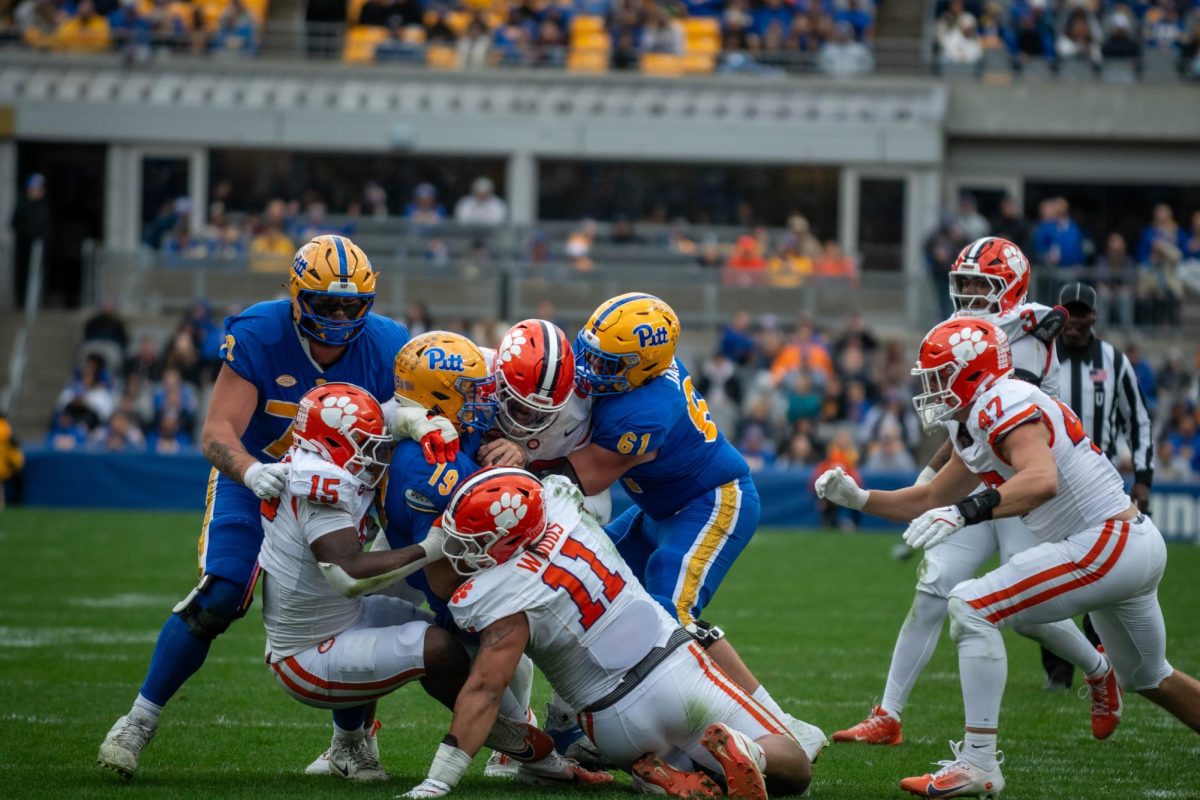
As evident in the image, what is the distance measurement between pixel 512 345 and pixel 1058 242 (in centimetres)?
1575

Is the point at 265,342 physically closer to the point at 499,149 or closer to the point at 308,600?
the point at 308,600

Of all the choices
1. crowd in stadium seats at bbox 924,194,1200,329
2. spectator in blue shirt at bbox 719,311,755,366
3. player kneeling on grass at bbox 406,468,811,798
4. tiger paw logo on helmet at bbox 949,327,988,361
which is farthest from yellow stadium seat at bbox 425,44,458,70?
player kneeling on grass at bbox 406,468,811,798

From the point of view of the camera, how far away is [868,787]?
586cm

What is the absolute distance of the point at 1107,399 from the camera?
8.02 metres

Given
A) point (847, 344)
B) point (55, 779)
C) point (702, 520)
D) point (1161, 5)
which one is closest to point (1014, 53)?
point (1161, 5)

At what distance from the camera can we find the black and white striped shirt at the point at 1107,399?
7957 mm

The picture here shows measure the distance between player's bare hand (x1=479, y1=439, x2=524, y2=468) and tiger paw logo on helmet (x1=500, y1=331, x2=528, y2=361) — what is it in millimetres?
319

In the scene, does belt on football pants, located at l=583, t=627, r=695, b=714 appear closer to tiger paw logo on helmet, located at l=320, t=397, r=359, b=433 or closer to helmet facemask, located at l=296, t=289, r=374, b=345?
tiger paw logo on helmet, located at l=320, t=397, r=359, b=433

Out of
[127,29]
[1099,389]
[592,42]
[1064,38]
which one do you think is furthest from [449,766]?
[1064,38]

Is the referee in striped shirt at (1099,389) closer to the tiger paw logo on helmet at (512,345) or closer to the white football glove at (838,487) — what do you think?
the white football glove at (838,487)

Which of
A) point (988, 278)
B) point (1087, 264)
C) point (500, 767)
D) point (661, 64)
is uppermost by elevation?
point (661, 64)

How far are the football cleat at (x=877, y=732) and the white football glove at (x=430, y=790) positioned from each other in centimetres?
220

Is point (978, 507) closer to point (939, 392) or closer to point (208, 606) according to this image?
point (939, 392)

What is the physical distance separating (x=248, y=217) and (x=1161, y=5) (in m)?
14.9
